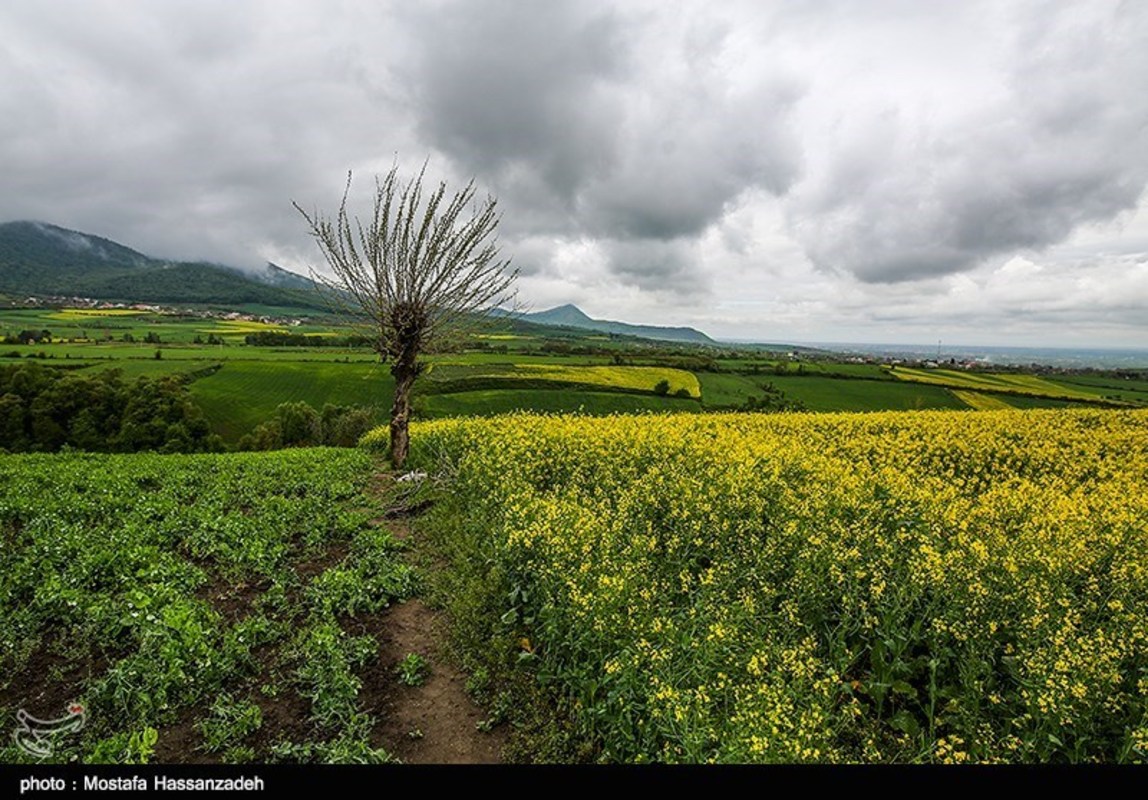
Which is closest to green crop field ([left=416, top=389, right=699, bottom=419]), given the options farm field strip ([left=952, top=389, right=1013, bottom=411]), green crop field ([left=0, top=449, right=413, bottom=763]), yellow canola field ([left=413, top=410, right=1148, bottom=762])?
farm field strip ([left=952, top=389, right=1013, bottom=411])

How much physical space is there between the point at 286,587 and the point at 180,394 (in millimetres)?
58905

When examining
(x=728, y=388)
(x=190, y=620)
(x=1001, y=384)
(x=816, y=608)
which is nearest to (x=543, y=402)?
(x=728, y=388)

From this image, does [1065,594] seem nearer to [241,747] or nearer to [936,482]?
[936,482]

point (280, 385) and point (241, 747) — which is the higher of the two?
point (241, 747)

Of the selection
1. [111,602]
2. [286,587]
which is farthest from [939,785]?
[111,602]

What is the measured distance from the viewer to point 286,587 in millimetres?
7840

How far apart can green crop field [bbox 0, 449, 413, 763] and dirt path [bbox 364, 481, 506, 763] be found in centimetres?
16

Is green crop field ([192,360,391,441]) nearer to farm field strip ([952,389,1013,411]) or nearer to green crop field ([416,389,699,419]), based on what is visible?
green crop field ([416,389,699,419])

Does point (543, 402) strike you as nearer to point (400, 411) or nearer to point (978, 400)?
point (400, 411)

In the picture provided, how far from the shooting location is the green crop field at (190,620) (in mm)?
4949

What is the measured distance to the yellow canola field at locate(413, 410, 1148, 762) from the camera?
4.29 meters

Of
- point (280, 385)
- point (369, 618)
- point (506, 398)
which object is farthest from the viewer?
point (280, 385)

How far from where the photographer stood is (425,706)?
5.68 m

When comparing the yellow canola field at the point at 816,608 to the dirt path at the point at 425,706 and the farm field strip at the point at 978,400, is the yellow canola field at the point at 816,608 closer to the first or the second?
the dirt path at the point at 425,706
